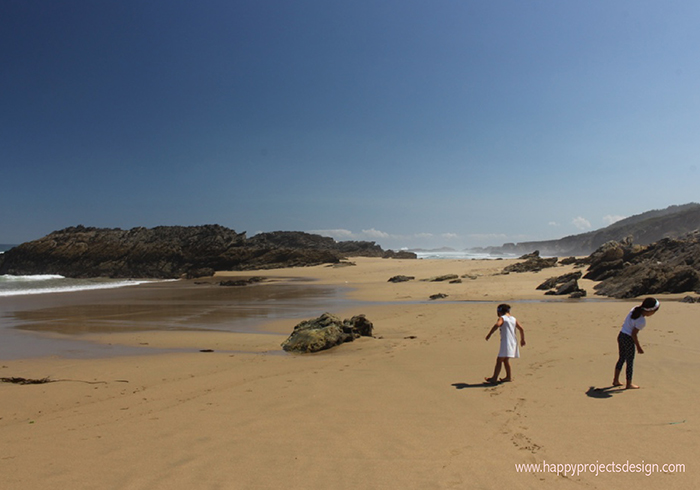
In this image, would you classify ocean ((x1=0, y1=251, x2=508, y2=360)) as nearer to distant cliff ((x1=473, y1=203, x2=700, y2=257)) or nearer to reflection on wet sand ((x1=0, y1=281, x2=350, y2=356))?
reflection on wet sand ((x1=0, y1=281, x2=350, y2=356))

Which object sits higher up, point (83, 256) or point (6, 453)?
point (83, 256)

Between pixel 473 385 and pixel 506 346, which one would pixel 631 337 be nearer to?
pixel 506 346

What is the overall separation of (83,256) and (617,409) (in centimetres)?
5059

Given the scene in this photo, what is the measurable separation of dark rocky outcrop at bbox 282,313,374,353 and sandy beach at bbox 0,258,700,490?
332 mm

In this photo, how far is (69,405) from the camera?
6.00m

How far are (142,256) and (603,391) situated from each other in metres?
45.9

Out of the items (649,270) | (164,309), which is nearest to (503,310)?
(649,270)

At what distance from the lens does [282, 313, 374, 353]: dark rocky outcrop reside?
975 cm

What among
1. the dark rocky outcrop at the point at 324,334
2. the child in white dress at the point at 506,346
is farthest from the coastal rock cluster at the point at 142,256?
the child in white dress at the point at 506,346

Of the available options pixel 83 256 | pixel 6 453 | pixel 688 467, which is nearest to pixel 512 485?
pixel 688 467

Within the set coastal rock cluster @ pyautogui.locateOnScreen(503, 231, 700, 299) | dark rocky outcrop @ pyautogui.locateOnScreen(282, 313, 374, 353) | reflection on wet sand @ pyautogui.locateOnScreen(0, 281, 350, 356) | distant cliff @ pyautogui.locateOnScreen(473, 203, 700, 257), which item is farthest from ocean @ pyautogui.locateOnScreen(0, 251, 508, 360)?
distant cliff @ pyautogui.locateOnScreen(473, 203, 700, 257)

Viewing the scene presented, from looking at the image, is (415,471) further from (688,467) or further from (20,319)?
(20,319)

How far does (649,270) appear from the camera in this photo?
693 inches

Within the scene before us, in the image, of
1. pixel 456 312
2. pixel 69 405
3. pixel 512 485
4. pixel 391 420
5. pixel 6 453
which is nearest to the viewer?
pixel 512 485
